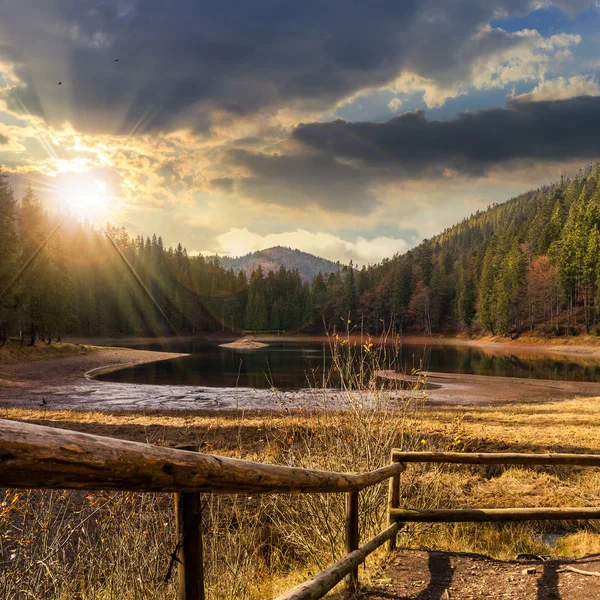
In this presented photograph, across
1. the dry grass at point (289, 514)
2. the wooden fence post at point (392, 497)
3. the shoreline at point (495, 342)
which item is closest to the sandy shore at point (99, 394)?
the dry grass at point (289, 514)

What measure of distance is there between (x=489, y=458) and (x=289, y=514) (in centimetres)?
277

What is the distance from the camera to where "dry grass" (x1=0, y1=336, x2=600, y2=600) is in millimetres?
4359

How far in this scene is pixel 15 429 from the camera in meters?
1.53

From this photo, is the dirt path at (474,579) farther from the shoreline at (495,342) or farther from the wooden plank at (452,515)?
the shoreline at (495,342)

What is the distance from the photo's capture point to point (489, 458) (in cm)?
603

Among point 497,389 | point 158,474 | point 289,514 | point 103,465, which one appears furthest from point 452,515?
point 497,389

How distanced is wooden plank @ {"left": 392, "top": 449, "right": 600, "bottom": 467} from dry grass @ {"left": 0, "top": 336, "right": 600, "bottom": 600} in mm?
805

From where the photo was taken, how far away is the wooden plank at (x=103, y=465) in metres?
1.52

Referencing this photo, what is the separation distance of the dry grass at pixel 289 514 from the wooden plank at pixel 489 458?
0.81 metres

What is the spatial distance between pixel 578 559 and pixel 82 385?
33.1 meters

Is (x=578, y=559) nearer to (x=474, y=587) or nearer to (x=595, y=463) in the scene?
(x=595, y=463)

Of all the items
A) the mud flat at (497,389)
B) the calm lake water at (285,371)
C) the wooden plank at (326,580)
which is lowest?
the mud flat at (497,389)

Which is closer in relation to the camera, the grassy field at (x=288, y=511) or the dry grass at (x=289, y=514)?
the dry grass at (x=289, y=514)

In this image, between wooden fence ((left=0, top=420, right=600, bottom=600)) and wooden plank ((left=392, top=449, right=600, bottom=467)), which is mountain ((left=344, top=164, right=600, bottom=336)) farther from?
wooden fence ((left=0, top=420, right=600, bottom=600))
